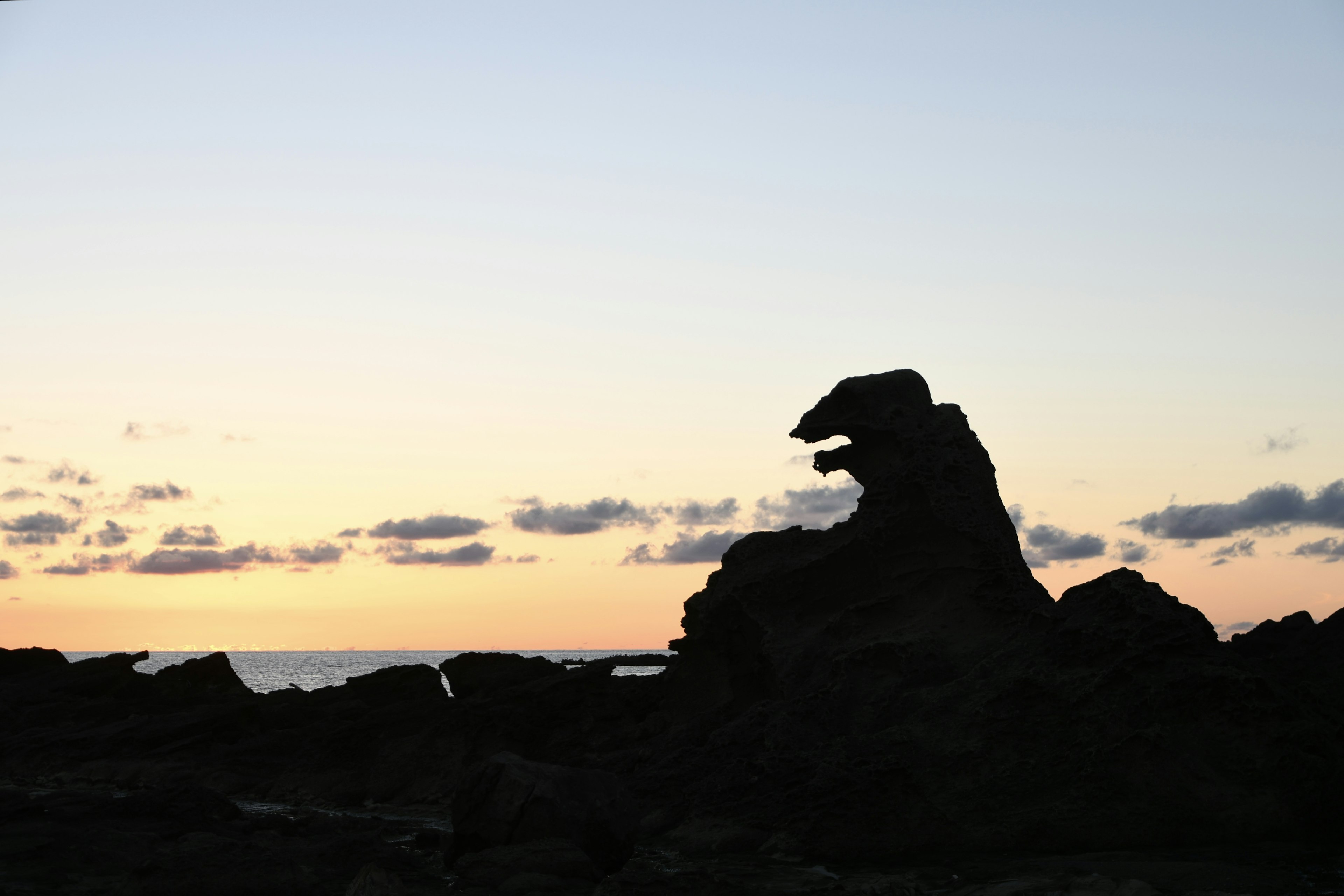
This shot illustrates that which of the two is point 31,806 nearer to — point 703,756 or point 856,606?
point 703,756

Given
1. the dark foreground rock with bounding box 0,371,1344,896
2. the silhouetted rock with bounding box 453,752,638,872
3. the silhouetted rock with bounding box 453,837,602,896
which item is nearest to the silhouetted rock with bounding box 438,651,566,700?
the dark foreground rock with bounding box 0,371,1344,896

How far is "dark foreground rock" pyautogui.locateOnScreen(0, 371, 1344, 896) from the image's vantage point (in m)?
14.6

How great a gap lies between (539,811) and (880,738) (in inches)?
273

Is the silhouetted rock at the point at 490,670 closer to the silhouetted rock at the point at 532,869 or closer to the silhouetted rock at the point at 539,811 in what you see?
the silhouetted rock at the point at 539,811

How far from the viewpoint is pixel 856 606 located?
2258cm

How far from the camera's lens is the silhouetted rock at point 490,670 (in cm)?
3070

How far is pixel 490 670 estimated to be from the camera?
106 ft

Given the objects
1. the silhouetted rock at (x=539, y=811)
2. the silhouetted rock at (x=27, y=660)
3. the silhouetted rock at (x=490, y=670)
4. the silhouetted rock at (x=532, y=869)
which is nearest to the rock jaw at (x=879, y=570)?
the silhouetted rock at (x=490, y=670)

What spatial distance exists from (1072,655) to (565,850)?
9995mm

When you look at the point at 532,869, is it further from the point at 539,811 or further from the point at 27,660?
the point at 27,660

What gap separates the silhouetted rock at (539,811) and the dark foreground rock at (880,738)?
0.21 feet

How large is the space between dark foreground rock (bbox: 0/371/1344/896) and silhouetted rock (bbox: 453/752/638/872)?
6 cm

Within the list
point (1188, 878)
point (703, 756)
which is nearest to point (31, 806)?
point (703, 756)

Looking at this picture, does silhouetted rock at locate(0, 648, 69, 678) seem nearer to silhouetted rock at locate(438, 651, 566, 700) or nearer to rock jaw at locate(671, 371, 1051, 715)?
silhouetted rock at locate(438, 651, 566, 700)
